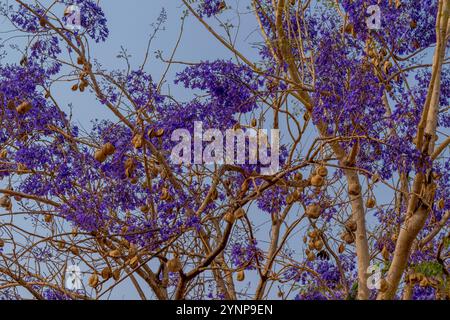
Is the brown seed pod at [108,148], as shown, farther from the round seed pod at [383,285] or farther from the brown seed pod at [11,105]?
the round seed pod at [383,285]

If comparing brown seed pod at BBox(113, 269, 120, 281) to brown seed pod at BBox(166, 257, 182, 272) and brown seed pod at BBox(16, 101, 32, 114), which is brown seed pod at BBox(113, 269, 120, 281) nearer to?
brown seed pod at BBox(166, 257, 182, 272)

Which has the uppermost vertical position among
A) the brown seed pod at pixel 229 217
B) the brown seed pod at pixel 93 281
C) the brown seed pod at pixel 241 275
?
the brown seed pod at pixel 229 217

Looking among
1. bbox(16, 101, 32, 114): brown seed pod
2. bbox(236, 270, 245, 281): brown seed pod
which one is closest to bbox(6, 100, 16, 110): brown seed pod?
bbox(16, 101, 32, 114): brown seed pod

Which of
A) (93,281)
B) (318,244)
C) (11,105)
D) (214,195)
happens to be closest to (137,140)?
(214,195)

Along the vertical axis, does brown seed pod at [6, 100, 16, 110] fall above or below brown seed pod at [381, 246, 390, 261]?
above

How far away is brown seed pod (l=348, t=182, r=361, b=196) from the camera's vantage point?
26.4ft

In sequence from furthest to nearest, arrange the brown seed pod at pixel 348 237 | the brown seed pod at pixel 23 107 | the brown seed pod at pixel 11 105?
the brown seed pod at pixel 348 237 < the brown seed pod at pixel 11 105 < the brown seed pod at pixel 23 107

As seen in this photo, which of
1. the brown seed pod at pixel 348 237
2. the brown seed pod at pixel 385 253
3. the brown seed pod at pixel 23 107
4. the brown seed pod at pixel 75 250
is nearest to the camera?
the brown seed pod at pixel 75 250

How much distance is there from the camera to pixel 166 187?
25.8ft

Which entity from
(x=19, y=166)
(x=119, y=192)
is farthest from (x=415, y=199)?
(x=19, y=166)

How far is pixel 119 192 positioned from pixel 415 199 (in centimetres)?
317

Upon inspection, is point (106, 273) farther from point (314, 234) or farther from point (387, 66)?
point (387, 66)

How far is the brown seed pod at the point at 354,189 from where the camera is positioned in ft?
26.4

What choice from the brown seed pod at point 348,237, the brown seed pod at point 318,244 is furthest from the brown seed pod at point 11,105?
the brown seed pod at point 348,237
